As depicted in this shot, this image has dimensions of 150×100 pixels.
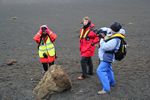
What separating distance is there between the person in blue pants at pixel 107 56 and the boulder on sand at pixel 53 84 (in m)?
1.03

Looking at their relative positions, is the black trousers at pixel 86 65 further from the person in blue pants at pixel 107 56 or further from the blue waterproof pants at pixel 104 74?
the blue waterproof pants at pixel 104 74

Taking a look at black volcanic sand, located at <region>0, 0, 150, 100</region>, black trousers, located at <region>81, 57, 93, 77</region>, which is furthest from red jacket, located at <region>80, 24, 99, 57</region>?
black volcanic sand, located at <region>0, 0, 150, 100</region>

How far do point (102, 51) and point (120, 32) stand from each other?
2.38ft

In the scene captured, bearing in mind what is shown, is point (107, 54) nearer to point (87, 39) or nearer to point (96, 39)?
point (96, 39)

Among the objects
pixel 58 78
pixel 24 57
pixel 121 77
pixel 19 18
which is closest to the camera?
pixel 58 78

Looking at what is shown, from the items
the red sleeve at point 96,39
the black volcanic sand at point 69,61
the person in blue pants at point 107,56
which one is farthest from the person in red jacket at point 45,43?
the person in blue pants at point 107,56

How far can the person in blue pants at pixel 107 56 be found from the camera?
305 inches

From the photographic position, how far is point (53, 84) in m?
8.38

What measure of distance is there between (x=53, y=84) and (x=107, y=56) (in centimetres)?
173

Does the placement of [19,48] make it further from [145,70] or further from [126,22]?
[126,22]

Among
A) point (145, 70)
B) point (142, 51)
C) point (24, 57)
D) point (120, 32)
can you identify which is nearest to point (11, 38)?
point (24, 57)

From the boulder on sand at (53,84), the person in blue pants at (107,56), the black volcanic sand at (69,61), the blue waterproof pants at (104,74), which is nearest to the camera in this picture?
the person in blue pants at (107,56)

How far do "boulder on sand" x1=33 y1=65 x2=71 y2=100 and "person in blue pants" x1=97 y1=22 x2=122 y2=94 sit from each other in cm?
103

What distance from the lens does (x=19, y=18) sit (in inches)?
1056
